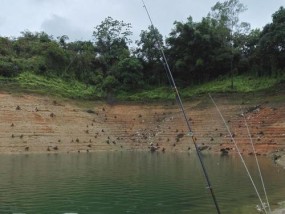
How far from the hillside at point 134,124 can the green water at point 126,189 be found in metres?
14.4

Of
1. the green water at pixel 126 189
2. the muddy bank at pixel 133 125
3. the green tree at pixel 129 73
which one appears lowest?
the green water at pixel 126 189

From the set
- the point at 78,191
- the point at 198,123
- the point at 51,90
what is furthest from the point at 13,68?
the point at 78,191

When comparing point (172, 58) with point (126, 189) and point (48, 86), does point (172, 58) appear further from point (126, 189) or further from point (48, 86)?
point (126, 189)

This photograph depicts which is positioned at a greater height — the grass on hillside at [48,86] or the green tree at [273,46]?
the green tree at [273,46]

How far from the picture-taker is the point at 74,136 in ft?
147

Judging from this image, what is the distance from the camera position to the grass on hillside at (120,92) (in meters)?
49.4

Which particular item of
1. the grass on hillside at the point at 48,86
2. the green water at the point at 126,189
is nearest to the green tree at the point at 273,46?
the grass on hillside at the point at 48,86

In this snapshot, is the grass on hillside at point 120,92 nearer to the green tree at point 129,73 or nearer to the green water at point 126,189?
the green tree at point 129,73

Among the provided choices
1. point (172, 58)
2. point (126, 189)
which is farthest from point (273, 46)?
point (126, 189)

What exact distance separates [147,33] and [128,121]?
15.3m

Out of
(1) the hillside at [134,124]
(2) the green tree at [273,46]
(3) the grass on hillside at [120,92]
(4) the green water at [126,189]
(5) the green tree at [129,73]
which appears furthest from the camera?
(5) the green tree at [129,73]

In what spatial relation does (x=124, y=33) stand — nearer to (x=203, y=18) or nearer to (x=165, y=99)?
(x=203, y=18)

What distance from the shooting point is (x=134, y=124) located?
5084 cm

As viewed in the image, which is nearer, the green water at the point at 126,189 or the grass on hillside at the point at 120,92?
the green water at the point at 126,189
